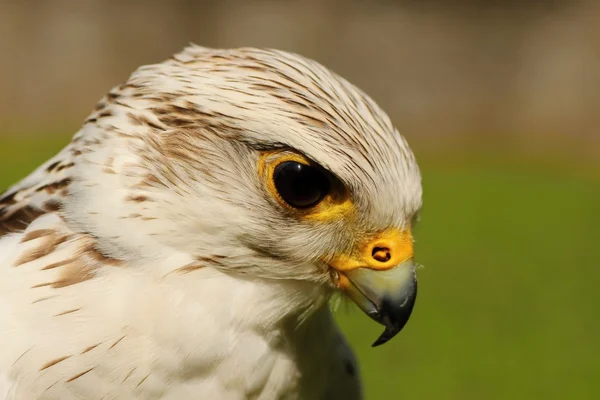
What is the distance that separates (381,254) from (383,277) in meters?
0.06

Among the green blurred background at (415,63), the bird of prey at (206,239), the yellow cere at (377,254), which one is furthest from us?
the green blurred background at (415,63)

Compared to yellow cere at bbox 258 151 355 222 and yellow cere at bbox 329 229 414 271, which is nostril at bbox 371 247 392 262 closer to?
yellow cere at bbox 329 229 414 271

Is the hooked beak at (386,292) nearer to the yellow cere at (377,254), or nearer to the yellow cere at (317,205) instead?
the yellow cere at (377,254)

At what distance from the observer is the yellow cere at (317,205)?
6.65ft

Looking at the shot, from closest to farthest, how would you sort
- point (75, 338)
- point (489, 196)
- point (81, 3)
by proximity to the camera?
point (75, 338)
point (489, 196)
point (81, 3)

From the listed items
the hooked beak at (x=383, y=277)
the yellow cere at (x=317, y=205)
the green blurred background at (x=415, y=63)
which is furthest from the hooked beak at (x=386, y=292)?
the green blurred background at (x=415, y=63)

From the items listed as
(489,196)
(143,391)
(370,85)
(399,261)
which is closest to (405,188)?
(399,261)

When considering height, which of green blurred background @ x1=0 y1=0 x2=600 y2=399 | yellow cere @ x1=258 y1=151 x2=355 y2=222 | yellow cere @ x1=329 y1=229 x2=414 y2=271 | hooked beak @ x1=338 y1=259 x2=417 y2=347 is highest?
yellow cere @ x1=258 y1=151 x2=355 y2=222

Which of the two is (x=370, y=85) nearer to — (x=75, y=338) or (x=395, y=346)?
(x=395, y=346)

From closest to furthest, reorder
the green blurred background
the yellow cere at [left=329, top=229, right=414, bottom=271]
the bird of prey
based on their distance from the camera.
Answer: the bird of prey
the yellow cere at [left=329, top=229, right=414, bottom=271]
the green blurred background

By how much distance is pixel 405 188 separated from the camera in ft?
6.90

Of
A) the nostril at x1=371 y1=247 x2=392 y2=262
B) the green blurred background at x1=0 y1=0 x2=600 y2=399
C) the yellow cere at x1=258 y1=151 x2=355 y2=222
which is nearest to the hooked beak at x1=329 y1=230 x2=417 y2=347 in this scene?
the nostril at x1=371 y1=247 x2=392 y2=262

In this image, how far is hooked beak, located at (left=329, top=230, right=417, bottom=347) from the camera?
6.80 ft

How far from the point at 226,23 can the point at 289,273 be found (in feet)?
37.9
